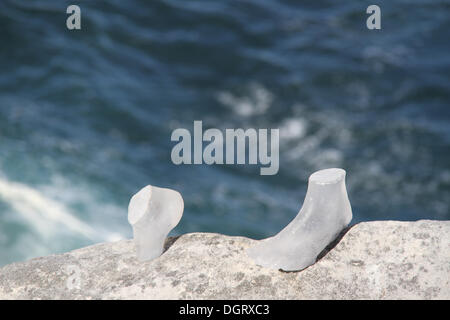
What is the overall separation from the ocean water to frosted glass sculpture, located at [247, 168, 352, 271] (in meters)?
3.45

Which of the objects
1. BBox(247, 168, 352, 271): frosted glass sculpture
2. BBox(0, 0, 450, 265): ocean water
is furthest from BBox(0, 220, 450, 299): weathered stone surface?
BBox(0, 0, 450, 265): ocean water

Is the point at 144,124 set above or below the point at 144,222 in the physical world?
above

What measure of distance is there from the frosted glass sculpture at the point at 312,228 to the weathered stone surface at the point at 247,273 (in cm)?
5

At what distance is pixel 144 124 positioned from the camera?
271 inches

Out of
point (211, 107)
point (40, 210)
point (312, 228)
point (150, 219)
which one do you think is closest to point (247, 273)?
point (312, 228)

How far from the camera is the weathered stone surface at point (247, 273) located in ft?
8.63

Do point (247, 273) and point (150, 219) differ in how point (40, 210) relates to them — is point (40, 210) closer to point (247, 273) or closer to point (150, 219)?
point (150, 219)

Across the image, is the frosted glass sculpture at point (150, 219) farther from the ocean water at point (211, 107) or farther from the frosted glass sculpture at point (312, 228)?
the ocean water at point (211, 107)

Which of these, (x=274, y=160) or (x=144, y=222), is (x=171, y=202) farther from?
(x=274, y=160)

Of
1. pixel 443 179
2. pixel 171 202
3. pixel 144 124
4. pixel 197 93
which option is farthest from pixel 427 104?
pixel 171 202
